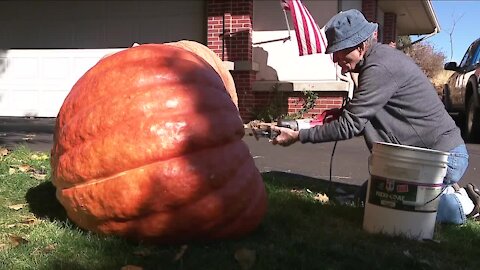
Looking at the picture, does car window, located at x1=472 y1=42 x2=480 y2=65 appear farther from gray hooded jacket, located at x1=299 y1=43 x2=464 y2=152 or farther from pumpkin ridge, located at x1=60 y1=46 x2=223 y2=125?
pumpkin ridge, located at x1=60 y1=46 x2=223 y2=125

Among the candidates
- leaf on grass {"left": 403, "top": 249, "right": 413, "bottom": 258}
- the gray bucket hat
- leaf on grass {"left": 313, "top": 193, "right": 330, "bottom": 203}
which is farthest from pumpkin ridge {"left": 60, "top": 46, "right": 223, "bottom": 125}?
leaf on grass {"left": 313, "top": 193, "right": 330, "bottom": 203}

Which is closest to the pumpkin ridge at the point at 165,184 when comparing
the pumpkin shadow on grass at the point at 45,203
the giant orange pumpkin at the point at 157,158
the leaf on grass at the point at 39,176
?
the giant orange pumpkin at the point at 157,158

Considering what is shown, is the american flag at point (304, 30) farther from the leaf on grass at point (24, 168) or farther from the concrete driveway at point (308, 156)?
the leaf on grass at point (24, 168)

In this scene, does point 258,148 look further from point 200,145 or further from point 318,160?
point 200,145

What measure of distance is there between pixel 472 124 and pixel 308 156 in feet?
14.5

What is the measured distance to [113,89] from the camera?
9.67 ft

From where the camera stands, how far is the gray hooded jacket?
11.7 feet

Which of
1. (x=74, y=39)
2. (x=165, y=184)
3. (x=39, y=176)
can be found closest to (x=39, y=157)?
(x=39, y=176)

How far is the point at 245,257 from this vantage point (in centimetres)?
277

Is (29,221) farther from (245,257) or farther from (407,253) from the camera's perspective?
(407,253)

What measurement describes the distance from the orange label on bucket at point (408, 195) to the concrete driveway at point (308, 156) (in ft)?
6.68

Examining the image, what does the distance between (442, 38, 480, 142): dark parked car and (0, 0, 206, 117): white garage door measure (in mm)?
5407

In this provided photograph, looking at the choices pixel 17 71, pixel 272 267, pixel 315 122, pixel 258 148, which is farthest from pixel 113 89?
pixel 17 71

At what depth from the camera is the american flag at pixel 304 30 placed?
35.4ft
